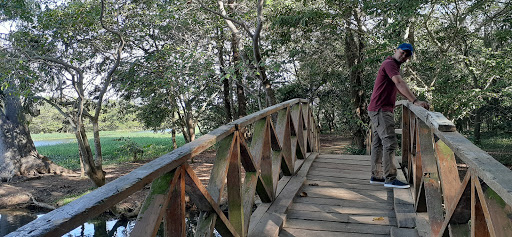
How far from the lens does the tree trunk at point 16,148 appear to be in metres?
14.9

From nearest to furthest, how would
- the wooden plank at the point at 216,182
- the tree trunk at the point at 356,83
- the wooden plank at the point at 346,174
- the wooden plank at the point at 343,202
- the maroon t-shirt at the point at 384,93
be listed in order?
1. the wooden plank at the point at 216,182
2. the wooden plank at the point at 343,202
3. the maroon t-shirt at the point at 384,93
4. the wooden plank at the point at 346,174
5. the tree trunk at the point at 356,83

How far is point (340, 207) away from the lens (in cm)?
400

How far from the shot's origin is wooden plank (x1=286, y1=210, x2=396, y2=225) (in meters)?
3.60

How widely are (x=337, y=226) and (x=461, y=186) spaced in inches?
68.8

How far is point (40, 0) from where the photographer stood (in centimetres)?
1194

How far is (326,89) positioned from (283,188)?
13.5 metres

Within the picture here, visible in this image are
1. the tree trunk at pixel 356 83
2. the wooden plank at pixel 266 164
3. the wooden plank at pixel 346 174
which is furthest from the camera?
the tree trunk at pixel 356 83

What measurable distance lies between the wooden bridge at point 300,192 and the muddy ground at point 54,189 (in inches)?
266

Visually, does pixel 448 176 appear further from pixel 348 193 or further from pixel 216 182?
pixel 348 193

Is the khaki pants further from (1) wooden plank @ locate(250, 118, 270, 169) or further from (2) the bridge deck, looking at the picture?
(1) wooden plank @ locate(250, 118, 270, 169)

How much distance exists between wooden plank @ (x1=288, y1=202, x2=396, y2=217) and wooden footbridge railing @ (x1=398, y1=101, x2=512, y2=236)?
41 cm

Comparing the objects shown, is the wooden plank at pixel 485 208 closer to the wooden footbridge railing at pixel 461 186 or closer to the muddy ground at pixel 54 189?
the wooden footbridge railing at pixel 461 186

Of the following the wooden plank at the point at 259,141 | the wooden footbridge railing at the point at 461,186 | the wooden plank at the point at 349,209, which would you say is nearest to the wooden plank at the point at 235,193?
the wooden plank at the point at 259,141

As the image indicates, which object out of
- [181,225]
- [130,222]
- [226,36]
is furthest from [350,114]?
[181,225]
